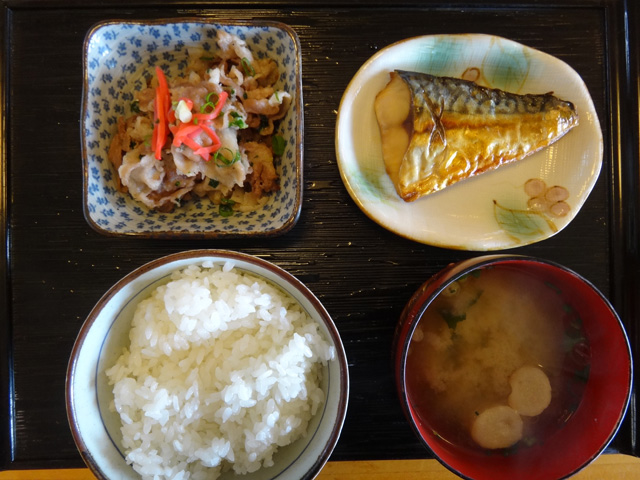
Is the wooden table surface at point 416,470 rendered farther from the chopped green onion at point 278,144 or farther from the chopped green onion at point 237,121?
the chopped green onion at point 237,121

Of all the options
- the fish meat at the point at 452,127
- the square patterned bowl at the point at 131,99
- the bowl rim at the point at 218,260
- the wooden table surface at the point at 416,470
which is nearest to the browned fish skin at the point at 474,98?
the fish meat at the point at 452,127

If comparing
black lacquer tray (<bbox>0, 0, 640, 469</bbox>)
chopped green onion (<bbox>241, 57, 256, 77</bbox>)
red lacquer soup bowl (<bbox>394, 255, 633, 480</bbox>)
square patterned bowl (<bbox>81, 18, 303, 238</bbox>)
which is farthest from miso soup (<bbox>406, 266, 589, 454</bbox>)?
chopped green onion (<bbox>241, 57, 256, 77</bbox>)

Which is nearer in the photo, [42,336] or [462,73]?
[42,336]

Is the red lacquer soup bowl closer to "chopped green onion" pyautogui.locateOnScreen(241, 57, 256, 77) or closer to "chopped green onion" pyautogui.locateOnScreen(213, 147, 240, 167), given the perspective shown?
"chopped green onion" pyautogui.locateOnScreen(213, 147, 240, 167)

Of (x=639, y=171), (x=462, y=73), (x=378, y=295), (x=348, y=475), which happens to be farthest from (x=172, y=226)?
(x=639, y=171)

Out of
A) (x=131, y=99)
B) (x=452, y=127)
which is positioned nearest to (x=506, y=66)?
(x=452, y=127)

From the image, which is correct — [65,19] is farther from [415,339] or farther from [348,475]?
[348,475]
